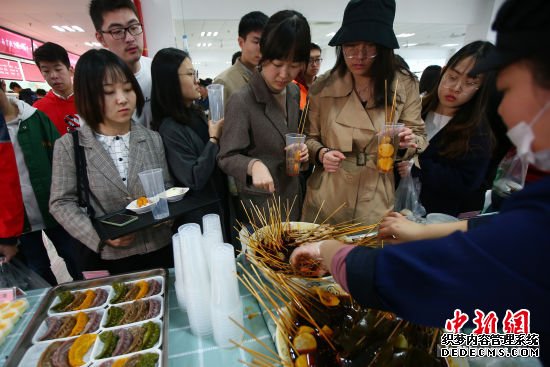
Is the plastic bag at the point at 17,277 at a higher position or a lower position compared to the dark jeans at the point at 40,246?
higher

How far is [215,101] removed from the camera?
1.80 m

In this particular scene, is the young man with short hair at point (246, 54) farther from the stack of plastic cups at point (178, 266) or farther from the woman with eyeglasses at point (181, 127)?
the stack of plastic cups at point (178, 266)

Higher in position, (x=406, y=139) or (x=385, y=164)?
(x=406, y=139)

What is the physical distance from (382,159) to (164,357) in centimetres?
125

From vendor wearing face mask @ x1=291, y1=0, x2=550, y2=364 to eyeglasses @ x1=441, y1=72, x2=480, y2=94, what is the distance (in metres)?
1.35

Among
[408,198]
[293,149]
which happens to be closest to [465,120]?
[408,198]

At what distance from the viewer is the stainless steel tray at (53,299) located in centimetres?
91

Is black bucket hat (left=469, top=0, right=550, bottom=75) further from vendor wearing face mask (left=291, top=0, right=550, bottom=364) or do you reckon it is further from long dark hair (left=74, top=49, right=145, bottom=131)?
long dark hair (left=74, top=49, right=145, bottom=131)

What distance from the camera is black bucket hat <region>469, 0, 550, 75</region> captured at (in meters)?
0.49

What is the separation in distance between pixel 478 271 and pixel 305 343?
525 millimetres

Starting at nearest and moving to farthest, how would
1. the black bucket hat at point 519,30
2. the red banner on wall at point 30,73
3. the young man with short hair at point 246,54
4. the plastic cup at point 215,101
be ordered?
1. the black bucket hat at point 519,30
2. the plastic cup at point 215,101
3. the young man with short hair at point 246,54
4. the red banner on wall at point 30,73

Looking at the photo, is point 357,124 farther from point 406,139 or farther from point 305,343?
point 305,343

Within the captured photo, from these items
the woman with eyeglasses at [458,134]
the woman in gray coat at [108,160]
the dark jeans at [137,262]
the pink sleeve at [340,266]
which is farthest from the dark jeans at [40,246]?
the woman with eyeglasses at [458,134]

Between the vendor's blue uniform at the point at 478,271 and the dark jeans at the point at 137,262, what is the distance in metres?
1.38
